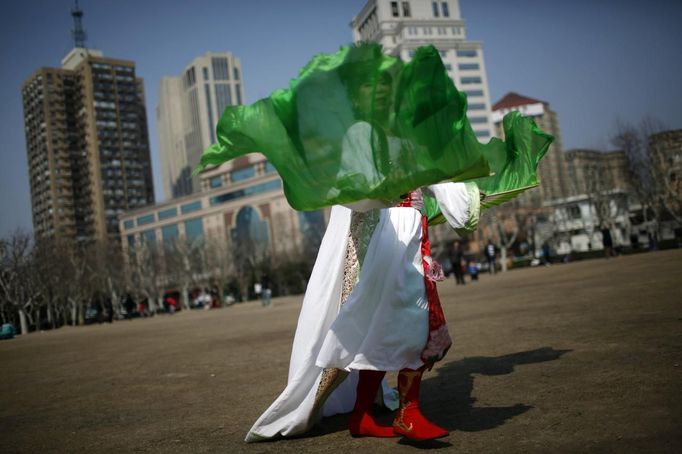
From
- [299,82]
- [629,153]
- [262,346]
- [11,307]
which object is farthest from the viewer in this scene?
[11,307]

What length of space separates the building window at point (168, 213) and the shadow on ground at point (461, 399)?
100667mm

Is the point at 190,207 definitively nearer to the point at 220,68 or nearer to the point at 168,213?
the point at 168,213

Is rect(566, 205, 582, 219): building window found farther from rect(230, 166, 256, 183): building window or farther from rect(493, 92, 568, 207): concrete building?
rect(230, 166, 256, 183): building window

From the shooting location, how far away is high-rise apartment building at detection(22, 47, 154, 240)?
399 ft

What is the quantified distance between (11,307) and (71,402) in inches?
1940

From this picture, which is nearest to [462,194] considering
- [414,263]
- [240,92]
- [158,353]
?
[414,263]

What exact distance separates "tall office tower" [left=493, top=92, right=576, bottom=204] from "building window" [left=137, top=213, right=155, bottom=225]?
68460 millimetres

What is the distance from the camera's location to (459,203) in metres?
4.17

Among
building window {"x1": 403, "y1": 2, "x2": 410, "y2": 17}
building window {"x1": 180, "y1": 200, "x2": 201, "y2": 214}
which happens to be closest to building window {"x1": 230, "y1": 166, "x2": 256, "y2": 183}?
building window {"x1": 180, "y1": 200, "x2": 201, "y2": 214}

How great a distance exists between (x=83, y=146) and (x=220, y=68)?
7181 centimetres

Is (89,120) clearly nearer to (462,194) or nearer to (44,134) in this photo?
(44,134)

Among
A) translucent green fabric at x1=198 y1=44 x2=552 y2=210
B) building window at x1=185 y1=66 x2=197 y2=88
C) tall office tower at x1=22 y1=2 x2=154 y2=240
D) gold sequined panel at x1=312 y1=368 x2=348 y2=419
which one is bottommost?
gold sequined panel at x1=312 y1=368 x2=348 y2=419

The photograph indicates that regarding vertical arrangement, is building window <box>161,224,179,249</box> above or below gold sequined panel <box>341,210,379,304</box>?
above

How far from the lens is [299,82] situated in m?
3.59
